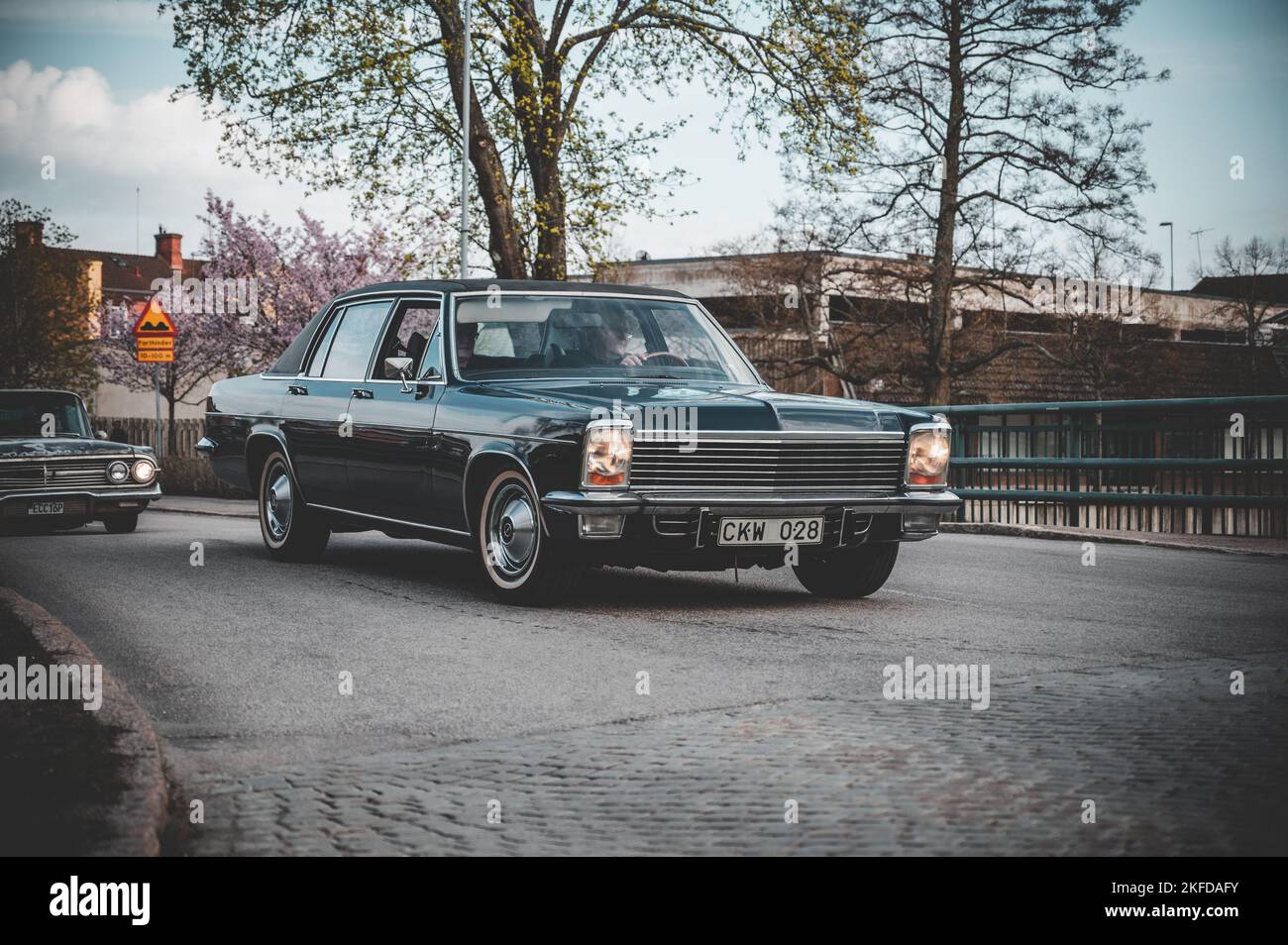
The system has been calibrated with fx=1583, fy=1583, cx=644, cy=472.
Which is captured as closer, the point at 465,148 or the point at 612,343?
the point at 612,343

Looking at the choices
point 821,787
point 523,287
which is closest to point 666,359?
point 523,287

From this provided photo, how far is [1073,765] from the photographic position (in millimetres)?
4812

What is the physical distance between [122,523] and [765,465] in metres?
9.34

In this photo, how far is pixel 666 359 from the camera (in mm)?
9586

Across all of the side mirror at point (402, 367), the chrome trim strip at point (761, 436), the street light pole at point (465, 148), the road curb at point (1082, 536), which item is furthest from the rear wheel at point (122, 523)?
the street light pole at point (465, 148)

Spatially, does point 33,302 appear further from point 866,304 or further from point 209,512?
point 209,512

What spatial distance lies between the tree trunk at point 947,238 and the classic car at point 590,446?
80.2ft

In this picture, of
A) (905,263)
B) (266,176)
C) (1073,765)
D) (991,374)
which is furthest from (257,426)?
(991,374)

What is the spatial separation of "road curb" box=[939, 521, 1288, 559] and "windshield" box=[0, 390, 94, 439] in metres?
9.15

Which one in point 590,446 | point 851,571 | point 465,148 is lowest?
point 851,571

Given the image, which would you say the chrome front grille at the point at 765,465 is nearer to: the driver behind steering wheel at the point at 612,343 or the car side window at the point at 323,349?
the driver behind steering wheel at the point at 612,343

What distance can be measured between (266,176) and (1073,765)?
2459 centimetres

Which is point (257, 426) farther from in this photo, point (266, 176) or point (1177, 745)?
point (266, 176)

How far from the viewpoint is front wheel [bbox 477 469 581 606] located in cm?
841
